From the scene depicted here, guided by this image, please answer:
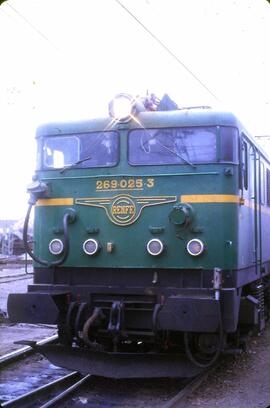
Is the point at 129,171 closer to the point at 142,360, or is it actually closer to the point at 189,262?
the point at 189,262

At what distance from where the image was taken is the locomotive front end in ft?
22.2

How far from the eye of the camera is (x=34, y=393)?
21.2 feet

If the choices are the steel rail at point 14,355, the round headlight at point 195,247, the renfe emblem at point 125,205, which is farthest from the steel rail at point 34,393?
the round headlight at point 195,247

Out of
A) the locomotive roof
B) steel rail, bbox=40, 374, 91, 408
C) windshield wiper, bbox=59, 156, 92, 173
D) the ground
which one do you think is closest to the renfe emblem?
windshield wiper, bbox=59, 156, 92, 173

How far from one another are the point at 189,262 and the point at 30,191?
2320mm

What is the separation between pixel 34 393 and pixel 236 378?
108 inches

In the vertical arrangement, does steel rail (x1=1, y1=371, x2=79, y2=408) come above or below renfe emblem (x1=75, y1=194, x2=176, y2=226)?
below

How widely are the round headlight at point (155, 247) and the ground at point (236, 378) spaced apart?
176 cm

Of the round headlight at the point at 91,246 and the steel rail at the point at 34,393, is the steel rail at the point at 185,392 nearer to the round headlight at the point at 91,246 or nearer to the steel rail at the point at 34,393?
the steel rail at the point at 34,393

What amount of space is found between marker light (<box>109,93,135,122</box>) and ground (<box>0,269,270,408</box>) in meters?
3.58

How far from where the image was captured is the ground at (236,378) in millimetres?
6586

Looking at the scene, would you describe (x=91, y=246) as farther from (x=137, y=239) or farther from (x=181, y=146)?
(x=181, y=146)

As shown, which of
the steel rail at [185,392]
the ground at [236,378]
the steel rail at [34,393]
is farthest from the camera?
the ground at [236,378]

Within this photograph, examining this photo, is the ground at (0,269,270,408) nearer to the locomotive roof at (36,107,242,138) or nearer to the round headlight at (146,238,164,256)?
the round headlight at (146,238,164,256)
